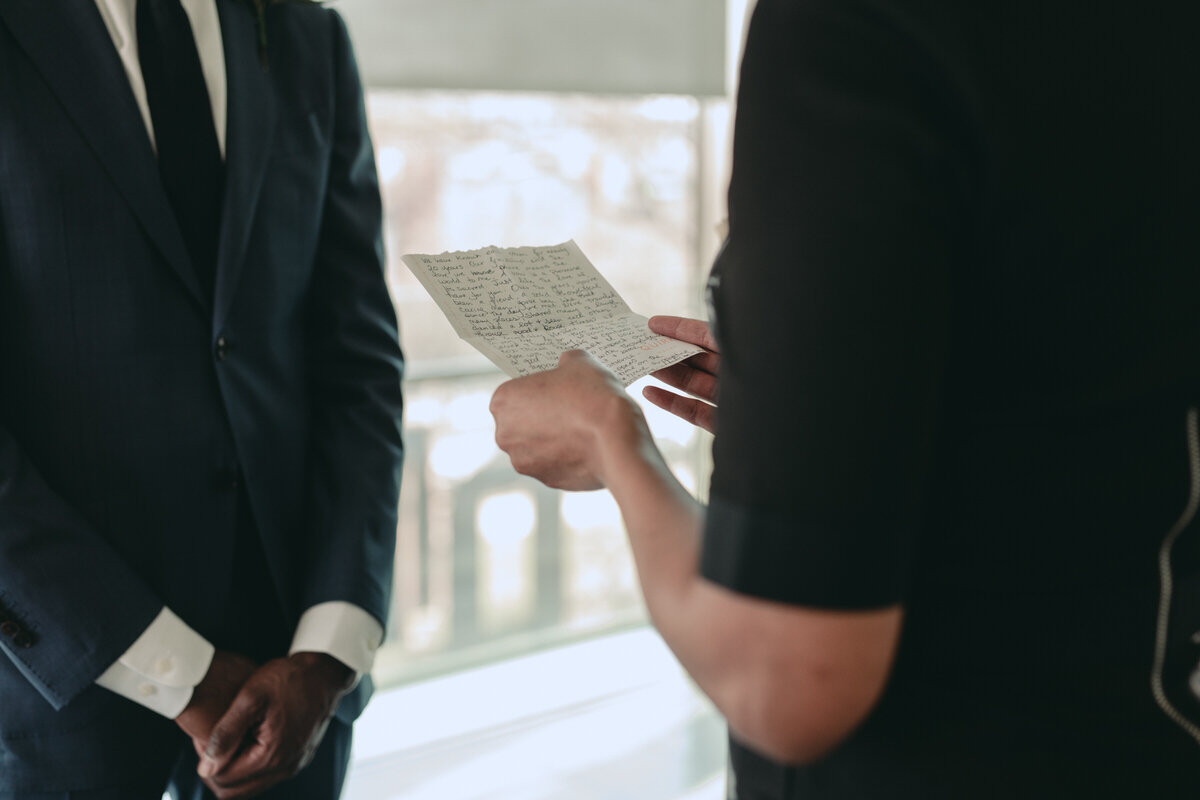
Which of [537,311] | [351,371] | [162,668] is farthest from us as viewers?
[351,371]

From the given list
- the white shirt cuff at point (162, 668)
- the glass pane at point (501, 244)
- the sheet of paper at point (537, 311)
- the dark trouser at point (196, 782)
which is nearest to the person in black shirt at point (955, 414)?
the sheet of paper at point (537, 311)

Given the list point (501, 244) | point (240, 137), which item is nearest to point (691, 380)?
point (240, 137)

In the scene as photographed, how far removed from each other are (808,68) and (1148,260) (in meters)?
0.23

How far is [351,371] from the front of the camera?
4.33ft

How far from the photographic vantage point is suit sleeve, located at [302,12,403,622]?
1.28m

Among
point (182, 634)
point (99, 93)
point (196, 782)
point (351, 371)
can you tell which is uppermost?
point (99, 93)

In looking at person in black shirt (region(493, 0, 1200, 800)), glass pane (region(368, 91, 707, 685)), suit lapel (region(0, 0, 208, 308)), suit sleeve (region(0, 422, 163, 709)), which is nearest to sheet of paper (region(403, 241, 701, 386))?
person in black shirt (region(493, 0, 1200, 800))

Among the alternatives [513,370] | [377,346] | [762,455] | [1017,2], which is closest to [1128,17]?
[1017,2]

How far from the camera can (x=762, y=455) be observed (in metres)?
0.51

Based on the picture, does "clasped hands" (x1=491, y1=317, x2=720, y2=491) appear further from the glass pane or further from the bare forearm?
the glass pane

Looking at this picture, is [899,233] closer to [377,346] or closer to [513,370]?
[513,370]

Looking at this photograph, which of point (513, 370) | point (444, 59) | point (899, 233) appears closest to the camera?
point (899, 233)

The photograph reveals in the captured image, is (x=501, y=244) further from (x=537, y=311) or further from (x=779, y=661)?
(x=779, y=661)

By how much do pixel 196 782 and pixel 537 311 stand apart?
79cm
